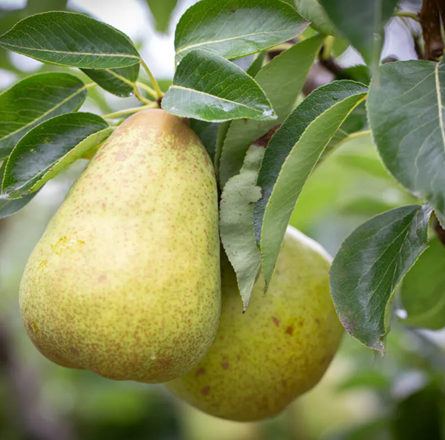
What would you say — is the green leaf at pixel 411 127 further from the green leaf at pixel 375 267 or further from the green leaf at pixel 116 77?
the green leaf at pixel 116 77

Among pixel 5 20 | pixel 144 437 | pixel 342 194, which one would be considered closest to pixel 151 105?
pixel 5 20

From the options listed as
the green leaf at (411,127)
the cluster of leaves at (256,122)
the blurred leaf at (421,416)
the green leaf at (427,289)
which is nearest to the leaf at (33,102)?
the cluster of leaves at (256,122)

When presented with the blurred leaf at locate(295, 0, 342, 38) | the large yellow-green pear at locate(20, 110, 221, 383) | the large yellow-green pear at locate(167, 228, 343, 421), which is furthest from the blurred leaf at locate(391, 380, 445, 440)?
the blurred leaf at locate(295, 0, 342, 38)

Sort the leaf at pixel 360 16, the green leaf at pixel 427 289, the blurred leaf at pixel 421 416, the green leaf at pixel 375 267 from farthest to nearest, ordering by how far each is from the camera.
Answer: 1. the blurred leaf at pixel 421 416
2. the green leaf at pixel 427 289
3. the green leaf at pixel 375 267
4. the leaf at pixel 360 16

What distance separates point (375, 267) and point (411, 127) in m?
0.22

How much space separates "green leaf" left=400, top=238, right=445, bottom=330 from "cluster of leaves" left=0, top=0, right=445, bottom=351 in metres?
0.28

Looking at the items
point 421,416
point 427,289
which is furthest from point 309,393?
point 427,289

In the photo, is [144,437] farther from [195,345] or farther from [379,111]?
[379,111]

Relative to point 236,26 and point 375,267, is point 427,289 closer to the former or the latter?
point 375,267

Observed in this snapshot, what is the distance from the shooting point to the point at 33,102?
0.74m

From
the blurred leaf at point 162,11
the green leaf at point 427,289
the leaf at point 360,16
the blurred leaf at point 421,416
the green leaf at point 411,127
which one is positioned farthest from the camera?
the blurred leaf at point 421,416

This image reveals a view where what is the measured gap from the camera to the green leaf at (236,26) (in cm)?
64

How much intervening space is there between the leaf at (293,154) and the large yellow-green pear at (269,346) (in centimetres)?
17

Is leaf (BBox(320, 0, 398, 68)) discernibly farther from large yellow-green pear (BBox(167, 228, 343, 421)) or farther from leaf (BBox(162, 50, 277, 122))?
large yellow-green pear (BBox(167, 228, 343, 421))
